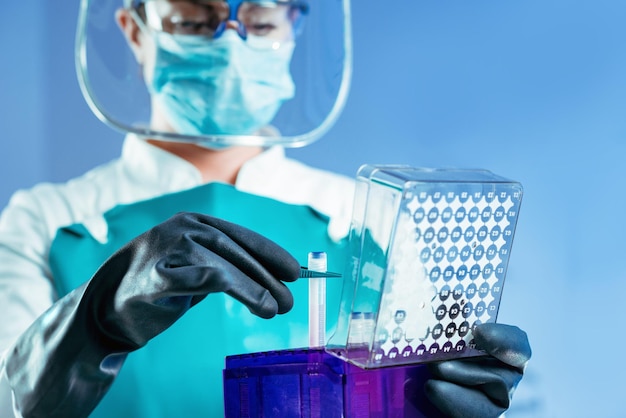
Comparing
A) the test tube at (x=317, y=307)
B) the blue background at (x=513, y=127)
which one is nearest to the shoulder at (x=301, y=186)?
the blue background at (x=513, y=127)

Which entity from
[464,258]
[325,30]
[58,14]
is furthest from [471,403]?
[58,14]

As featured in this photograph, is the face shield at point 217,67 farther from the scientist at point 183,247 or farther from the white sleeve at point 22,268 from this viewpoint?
the white sleeve at point 22,268

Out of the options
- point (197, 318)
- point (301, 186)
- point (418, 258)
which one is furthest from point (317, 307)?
point (301, 186)

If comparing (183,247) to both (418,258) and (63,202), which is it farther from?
(63,202)

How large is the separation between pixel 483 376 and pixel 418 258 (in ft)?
0.60

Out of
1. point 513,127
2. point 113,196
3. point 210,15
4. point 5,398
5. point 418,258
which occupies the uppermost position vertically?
point 210,15

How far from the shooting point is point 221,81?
0.76 meters

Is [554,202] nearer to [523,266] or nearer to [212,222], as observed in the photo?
[523,266]

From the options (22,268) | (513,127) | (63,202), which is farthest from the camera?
(513,127)

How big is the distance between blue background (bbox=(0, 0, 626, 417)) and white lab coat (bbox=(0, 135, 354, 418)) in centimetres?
27

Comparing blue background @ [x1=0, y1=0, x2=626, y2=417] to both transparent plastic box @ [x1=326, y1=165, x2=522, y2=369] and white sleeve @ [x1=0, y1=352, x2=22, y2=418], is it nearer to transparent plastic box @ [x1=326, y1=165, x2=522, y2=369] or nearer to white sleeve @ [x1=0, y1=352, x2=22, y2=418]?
white sleeve @ [x1=0, y1=352, x2=22, y2=418]

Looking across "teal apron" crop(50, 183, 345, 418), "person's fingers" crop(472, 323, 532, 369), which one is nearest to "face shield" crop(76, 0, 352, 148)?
"person's fingers" crop(472, 323, 532, 369)

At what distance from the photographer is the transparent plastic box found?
35.2 inches

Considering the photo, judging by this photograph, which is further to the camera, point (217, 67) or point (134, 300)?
point (134, 300)
